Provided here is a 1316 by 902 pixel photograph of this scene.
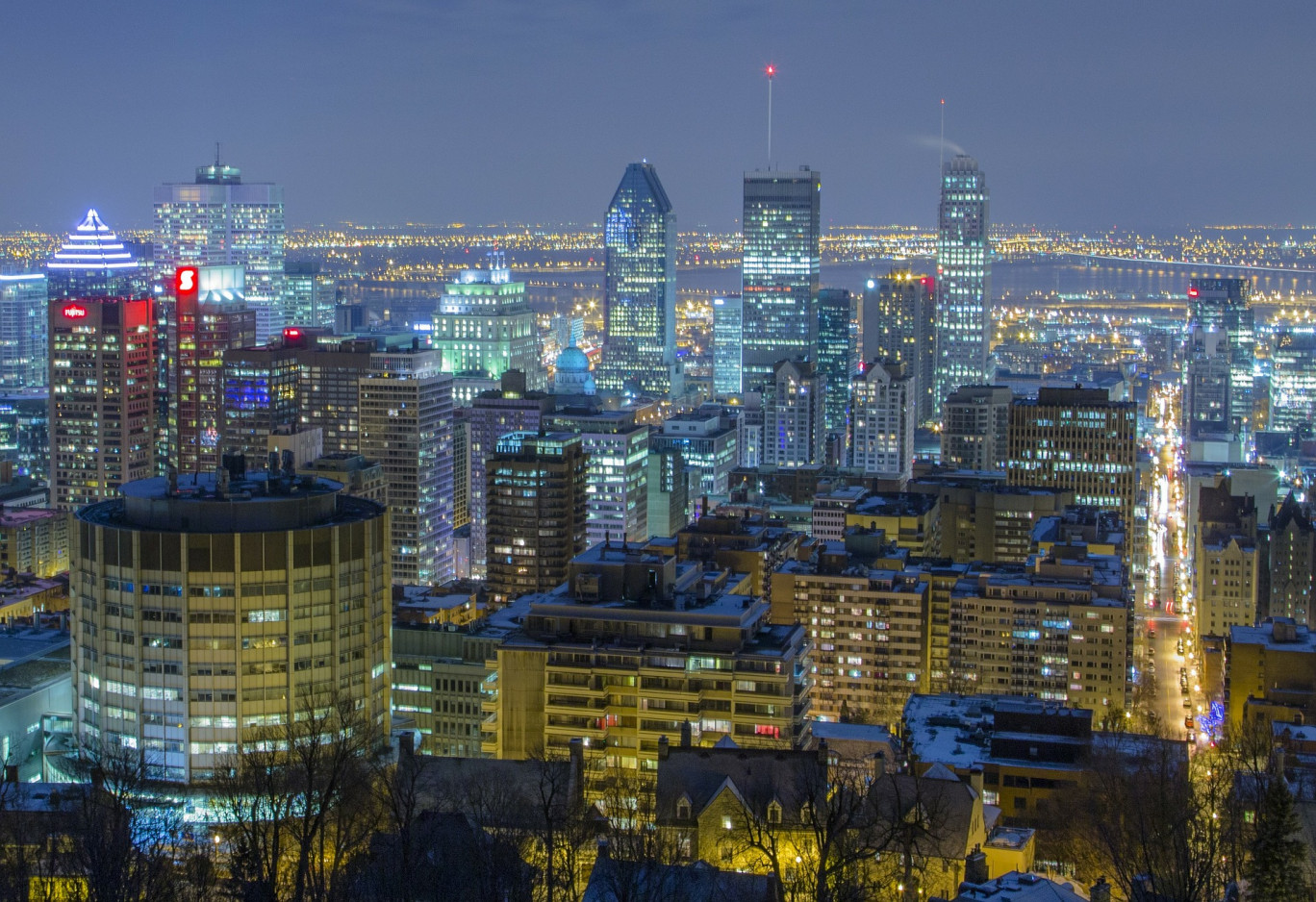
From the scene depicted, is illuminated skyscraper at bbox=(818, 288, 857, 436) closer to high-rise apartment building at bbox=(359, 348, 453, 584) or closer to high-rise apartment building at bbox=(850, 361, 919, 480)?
high-rise apartment building at bbox=(850, 361, 919, 480)

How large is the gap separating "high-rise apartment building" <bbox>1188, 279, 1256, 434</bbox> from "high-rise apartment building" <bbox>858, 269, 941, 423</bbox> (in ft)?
70.2

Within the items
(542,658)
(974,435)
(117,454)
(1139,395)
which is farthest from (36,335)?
(542,658)

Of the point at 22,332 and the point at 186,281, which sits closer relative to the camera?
the point at 186,281

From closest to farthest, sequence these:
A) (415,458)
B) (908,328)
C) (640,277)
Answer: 1. (415,458)
2. (908,328)
3. (640,277)

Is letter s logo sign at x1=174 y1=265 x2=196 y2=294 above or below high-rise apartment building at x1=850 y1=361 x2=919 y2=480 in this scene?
above

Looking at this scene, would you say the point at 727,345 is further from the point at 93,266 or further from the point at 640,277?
the point at 93,266

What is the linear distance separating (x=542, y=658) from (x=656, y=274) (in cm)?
12522

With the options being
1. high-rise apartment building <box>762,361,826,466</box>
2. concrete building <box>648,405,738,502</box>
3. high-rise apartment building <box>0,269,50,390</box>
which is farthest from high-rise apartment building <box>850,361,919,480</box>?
high-rise apartment building <box>0,269,50,390</box>

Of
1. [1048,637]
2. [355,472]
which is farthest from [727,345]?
[1048,637]

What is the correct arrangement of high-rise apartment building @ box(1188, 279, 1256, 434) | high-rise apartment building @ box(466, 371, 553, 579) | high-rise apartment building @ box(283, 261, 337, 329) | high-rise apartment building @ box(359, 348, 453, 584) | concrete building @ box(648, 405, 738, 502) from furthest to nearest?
high-rise apartment building @ box(283, 261, 337, 329) < high-rise apartment building @ box(1188, 279, 1256, 434) < concrete building @ box(648, 405, 738, 502) < high-rise apartment building @ box(466, 371, 553, 579) < high-rise apartment building @ box(359, 348, 453, 584)

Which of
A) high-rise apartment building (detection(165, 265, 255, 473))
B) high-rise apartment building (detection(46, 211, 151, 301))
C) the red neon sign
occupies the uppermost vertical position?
high-rise apartment building (detection(46, 211, 151, 301))

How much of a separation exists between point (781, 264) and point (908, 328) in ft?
38.2

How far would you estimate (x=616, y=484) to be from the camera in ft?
317

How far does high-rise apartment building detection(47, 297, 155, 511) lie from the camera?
98812mm
